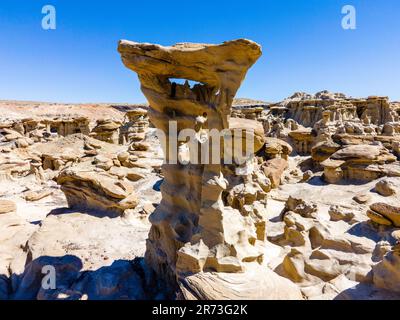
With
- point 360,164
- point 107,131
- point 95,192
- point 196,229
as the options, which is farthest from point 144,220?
point 107,131

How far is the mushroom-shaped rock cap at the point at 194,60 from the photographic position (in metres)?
4.56

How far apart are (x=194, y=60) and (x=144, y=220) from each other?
6516 mm

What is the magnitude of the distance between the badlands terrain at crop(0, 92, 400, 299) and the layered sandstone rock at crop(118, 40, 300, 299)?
1.18m

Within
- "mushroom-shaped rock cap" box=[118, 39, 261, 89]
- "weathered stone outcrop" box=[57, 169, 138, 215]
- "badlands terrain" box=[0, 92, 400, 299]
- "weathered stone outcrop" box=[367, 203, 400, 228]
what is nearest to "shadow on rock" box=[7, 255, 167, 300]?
"badlands terrain" box=[0, 92, 400, 299]

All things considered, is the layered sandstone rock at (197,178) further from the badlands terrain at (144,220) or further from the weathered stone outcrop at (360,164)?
the weathered stone outcrop at (360,164)

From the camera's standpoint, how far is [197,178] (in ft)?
17.6

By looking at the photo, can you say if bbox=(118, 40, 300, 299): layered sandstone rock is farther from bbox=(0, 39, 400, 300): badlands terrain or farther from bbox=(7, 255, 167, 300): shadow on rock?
bbox=(7, 255, 167, 300): shadow on rock

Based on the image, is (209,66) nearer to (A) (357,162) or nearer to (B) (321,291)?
(B) (321,291)

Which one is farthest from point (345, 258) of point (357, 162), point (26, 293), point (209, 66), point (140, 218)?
point (357, 162)

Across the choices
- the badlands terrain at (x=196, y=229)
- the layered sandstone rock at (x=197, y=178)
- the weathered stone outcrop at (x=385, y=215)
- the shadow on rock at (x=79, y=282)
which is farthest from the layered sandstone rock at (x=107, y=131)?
the weathered stone outcrop at (x=385, y=215)

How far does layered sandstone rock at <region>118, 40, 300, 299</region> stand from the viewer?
458 cm

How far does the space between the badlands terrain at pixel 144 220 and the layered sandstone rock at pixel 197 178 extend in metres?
1.18
